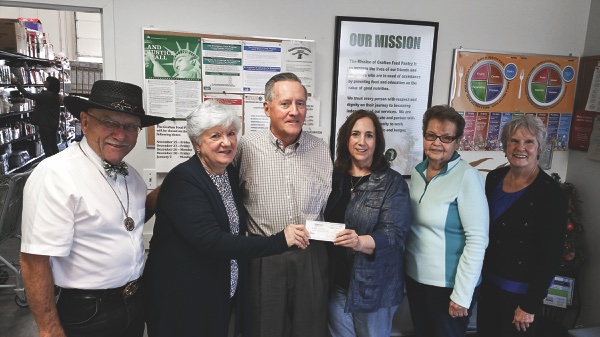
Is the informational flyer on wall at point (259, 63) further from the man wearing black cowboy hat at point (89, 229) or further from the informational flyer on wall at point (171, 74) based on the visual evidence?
the man wearing black cowboy hat at point (89, 229)

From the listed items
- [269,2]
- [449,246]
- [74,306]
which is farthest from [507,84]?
[74,306]

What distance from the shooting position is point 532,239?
1816mm

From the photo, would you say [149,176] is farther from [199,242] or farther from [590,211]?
[590,211]

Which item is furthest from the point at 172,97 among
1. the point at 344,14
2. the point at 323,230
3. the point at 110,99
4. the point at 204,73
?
the point at 323,230

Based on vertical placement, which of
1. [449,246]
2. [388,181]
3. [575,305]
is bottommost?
[575,305]

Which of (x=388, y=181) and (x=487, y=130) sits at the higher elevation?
(x=487, y=130)

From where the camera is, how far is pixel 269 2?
240 cm

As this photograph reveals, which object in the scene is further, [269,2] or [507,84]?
[507,84]

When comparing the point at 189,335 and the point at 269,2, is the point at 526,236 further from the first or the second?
the point at 269,2

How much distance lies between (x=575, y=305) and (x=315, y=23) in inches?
116

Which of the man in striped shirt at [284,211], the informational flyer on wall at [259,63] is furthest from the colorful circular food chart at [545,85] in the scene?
the man in striped shirt at [284,211]

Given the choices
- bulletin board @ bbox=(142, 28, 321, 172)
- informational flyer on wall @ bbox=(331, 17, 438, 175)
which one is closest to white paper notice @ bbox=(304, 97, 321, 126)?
bulletin board @ bbox=(142, 28, 321, 172)

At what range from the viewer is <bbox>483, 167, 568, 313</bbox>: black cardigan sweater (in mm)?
1745

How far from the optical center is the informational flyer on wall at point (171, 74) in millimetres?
2299
